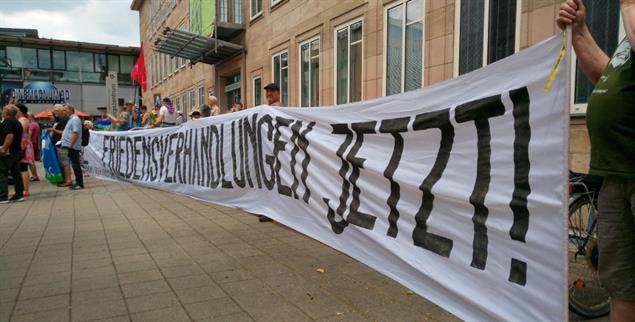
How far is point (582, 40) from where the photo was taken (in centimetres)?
236

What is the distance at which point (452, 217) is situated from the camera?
9.70 feet

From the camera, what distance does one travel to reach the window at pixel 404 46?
7.91 meters

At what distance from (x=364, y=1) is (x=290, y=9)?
3455 mm

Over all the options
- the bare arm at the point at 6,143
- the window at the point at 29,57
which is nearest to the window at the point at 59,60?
the window at the point at 29,57

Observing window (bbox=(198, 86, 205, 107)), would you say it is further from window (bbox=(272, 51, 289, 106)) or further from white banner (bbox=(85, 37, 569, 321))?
white banner (bbox=(85, 37, 569, 321))

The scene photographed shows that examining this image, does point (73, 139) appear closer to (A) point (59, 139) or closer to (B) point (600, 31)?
(A) point (59, 139)

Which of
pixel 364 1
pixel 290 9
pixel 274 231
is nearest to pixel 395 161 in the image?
pixel 274 231

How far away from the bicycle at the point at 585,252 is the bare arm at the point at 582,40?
2.91 feet

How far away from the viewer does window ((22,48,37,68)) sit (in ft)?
139

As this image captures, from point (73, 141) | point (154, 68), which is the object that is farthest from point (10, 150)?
point (154, 68)

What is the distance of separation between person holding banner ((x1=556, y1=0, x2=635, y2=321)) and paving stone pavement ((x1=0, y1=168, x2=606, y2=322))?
3.68 feet

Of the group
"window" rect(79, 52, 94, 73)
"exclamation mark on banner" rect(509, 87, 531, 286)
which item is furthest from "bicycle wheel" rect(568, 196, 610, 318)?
"window" rect(79, 52, 94, 73)

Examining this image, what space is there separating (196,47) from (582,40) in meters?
16.0

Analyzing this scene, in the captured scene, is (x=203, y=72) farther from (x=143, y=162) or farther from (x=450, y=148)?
(x=450, y=148)
